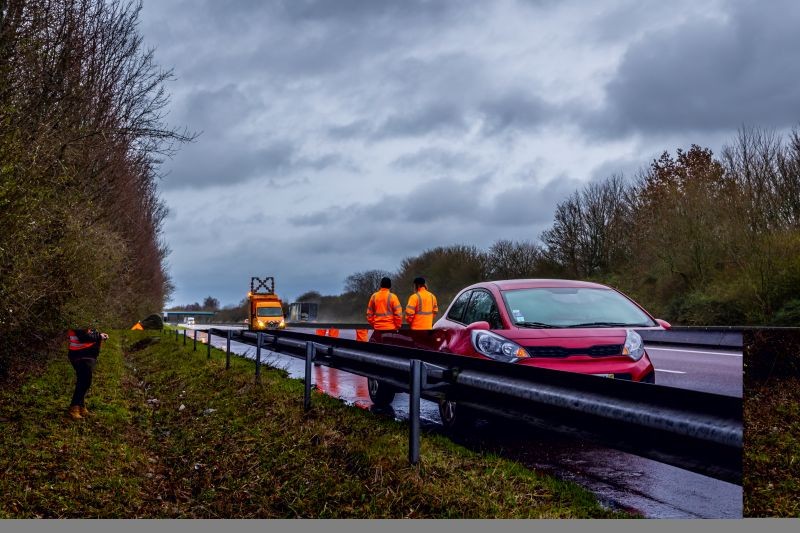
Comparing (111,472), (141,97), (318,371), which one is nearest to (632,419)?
(111,472)

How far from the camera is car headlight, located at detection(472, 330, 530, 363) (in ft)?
17.7

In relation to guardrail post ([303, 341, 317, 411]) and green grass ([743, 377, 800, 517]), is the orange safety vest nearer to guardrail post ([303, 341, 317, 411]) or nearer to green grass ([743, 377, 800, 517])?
guardrail post ([303, 341, 317, 411])

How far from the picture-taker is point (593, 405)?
365cm

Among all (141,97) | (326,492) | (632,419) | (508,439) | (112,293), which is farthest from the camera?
(112,293)

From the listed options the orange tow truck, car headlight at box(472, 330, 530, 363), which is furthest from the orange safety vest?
the orange tow truck

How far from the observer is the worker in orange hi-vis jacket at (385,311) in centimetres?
1141

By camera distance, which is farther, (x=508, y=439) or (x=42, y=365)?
(x=42, y=365)

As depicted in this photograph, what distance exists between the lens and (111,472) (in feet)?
22.6

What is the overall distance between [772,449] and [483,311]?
345cm

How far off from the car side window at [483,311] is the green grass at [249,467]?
1.05 m

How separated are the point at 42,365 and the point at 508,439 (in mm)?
11771

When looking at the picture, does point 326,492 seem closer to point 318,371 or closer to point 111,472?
point 111,472

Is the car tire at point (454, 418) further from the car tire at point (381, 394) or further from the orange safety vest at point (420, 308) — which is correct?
the orange safety vest at point (420, 308)

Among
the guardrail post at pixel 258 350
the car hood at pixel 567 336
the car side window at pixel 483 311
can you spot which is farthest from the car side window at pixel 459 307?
the guardrail post at pixel 258 350
